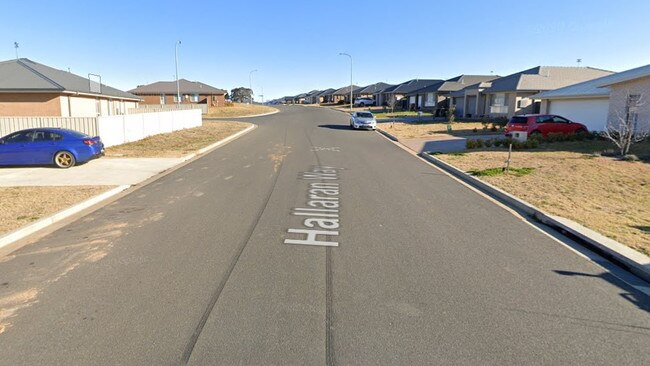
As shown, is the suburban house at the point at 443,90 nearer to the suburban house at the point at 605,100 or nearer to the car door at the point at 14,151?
the suburban house at the point at 605,100

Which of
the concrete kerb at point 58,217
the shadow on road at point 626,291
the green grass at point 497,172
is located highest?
the green grass at point 497,172

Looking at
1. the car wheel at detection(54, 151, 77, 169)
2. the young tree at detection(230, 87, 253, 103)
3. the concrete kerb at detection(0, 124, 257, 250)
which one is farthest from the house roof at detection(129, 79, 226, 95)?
the young tree at detection(230, 87, 253, 103)

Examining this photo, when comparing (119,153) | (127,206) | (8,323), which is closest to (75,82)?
(119,153)

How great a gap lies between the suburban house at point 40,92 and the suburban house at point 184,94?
41138 mm

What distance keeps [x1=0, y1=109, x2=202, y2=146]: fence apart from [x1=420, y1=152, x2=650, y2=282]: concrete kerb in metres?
16.0

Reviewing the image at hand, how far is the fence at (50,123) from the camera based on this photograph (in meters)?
18.3

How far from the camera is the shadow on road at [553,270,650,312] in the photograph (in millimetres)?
4725

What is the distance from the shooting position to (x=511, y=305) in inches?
180

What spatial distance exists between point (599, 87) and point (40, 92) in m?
32.2

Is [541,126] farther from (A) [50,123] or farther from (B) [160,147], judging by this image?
(A) [50,123]

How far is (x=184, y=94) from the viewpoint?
235 ft

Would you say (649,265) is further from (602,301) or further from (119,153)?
(119,153)

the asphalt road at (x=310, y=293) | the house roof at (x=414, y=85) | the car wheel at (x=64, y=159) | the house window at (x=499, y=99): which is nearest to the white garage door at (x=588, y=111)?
the house window at (x=499, y=99)

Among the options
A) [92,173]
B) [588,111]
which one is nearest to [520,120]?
[588,111]
